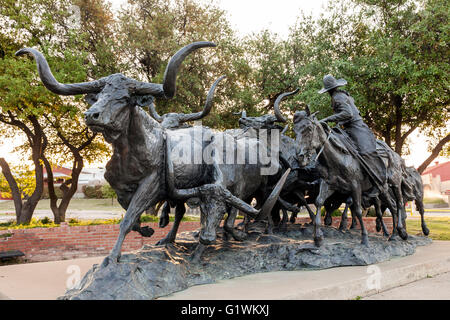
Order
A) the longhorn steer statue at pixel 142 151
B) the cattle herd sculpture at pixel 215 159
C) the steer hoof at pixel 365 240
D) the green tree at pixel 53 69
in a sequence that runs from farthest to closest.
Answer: the green tree at pixel 53 69, the steer hoof at pixel 365 240, the cattle herd sculpture at pixel 215 159, the longhorn steer statue at pixel 142 151

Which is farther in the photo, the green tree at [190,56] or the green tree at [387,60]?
the green tree at [190,56]

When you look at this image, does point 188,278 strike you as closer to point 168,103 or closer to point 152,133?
point 152,133

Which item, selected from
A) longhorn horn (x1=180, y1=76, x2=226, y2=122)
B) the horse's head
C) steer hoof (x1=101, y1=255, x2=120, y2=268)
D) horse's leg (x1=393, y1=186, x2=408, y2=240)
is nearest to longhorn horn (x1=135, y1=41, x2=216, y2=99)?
longhorn horn (x1=180, y1=76, x2=226, y2=122)

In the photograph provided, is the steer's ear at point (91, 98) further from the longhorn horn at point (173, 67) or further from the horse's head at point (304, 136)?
the horse's head at point (304, 136)

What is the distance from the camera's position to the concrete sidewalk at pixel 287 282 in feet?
13.7

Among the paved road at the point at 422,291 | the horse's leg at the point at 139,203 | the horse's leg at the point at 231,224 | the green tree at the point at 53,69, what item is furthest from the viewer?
the green tree at the point at 53,69

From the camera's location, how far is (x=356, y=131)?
698cm

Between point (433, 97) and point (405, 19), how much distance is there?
317 cm

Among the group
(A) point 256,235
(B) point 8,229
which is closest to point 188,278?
(A) point 256,235

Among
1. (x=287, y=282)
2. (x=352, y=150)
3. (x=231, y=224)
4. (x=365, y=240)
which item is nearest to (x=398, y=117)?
(x=352, y=150)

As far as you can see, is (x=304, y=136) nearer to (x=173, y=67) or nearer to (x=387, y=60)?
(x=173, y=67)

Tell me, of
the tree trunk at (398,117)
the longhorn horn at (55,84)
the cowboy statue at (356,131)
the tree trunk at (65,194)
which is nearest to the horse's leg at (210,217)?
the longhorn horn at (55,84)

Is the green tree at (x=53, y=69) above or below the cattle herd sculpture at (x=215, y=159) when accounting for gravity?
above

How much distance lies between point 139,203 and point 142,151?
25.1 inches
